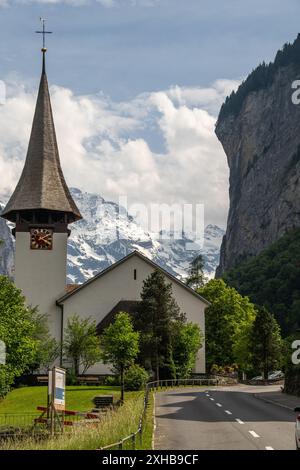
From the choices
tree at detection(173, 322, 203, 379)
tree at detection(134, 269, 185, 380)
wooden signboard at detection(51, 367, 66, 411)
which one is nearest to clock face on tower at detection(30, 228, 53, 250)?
tree at detection(134, 269, 185, 380)

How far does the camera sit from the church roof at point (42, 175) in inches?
2958

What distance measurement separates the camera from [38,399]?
51.7 metres

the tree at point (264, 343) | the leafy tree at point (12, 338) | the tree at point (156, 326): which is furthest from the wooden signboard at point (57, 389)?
the tree at point (264, 343)

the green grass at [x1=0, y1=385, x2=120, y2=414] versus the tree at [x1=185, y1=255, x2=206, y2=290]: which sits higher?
the tree at [x1=185, y1=255, x2=206, y2=290]

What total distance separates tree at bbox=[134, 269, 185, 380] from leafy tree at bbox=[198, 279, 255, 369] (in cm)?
2296

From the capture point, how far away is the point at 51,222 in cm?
7569

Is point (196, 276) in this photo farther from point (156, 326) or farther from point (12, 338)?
point (12, 338)

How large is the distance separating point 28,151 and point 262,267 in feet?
298

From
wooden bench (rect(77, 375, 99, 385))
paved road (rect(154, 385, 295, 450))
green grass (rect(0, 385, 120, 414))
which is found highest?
wooden bench (rect(77, 375, 99, 385))

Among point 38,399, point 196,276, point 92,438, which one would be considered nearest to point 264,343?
point 38,399

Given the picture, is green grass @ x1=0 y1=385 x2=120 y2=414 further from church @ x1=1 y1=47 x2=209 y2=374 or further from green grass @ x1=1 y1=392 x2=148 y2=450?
green grass @ x1=1 y1=392 x2=148 y2=450

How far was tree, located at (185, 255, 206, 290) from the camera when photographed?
132500mm
